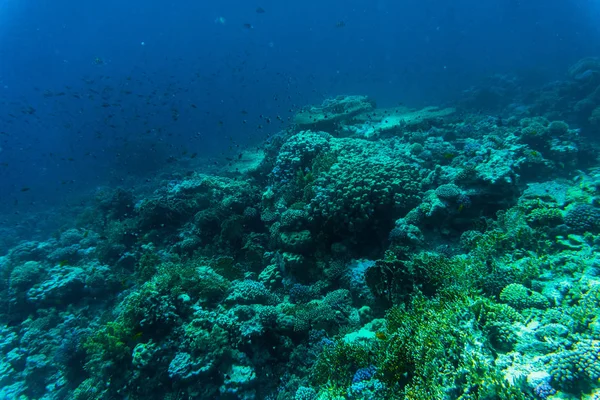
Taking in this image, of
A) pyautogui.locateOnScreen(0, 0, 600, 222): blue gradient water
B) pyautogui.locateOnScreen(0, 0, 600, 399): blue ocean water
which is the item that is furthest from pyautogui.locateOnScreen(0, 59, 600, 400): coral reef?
pyautogui.locateOnScreen(0, 0, 600, 222): blue gradient water

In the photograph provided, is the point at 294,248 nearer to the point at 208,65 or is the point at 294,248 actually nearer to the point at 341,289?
the point at 341,289

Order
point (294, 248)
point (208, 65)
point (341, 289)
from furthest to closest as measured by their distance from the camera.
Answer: point (208, 65)
point (294, 248)
point (341, 289)

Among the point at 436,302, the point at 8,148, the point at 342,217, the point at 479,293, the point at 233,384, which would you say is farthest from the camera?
the point at 8,148

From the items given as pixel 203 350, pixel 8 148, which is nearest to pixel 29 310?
pixel 203 350

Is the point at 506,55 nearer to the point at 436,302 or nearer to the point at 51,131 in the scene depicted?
the point at 436,302

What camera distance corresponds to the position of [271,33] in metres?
137

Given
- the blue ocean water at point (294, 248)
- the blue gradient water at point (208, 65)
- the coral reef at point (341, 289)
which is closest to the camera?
the coral reef at point (341, 289)

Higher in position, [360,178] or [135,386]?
[360,178]

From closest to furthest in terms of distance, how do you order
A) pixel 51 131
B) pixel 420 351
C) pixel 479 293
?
pixel 420 351, pixel 479 293, pixel 51 131

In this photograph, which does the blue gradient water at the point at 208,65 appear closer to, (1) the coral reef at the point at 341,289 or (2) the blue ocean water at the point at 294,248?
(2) the blue ocean water at the point at 294,248

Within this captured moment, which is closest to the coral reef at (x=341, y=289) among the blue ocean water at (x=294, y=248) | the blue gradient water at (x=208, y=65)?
the blue ocean water at (x=294, y=248)

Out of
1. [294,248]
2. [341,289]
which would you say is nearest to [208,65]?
[294,248]

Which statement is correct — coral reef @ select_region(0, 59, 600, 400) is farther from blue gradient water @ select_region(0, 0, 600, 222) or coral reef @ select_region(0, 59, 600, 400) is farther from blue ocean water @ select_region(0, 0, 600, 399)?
blue gradient water @ select_region(0, 0, 600, 222)

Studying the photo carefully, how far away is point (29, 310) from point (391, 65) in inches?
3462
